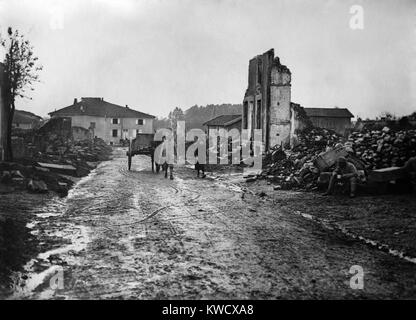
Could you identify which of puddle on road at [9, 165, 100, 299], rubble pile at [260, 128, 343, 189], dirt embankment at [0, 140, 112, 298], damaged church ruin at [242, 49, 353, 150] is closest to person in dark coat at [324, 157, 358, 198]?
rubble pile at [260, 128, 343, 189]

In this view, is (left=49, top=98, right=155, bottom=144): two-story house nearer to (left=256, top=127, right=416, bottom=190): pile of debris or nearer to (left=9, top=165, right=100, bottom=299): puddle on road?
(left=256, top=127, right=416, bottom=190): pile of debris

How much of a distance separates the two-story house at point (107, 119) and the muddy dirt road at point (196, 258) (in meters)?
52.7

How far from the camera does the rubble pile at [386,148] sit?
465 inches

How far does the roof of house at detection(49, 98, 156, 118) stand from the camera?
59.9 meters

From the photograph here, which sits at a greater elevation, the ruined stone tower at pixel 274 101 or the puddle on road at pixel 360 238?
the ruined stone tower at pixel 274 101

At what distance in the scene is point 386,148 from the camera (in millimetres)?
12438

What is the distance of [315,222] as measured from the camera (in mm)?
8039

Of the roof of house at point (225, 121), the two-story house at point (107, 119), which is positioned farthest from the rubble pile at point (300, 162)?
the two-story house at point (107, 119)

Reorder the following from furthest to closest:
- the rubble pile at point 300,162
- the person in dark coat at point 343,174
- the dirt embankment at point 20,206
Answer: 1. the rubble pile at point 300,162
2. the person in dark coat at point 343,174
3. the dirt embankment at point 20,206

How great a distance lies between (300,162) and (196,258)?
11.0m

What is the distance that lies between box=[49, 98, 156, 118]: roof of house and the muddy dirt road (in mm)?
53072

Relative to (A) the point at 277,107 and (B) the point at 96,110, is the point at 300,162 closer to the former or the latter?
(A) the point at 277,107

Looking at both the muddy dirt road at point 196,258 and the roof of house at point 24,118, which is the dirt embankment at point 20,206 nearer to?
the muddy dirt road at point 196,258
